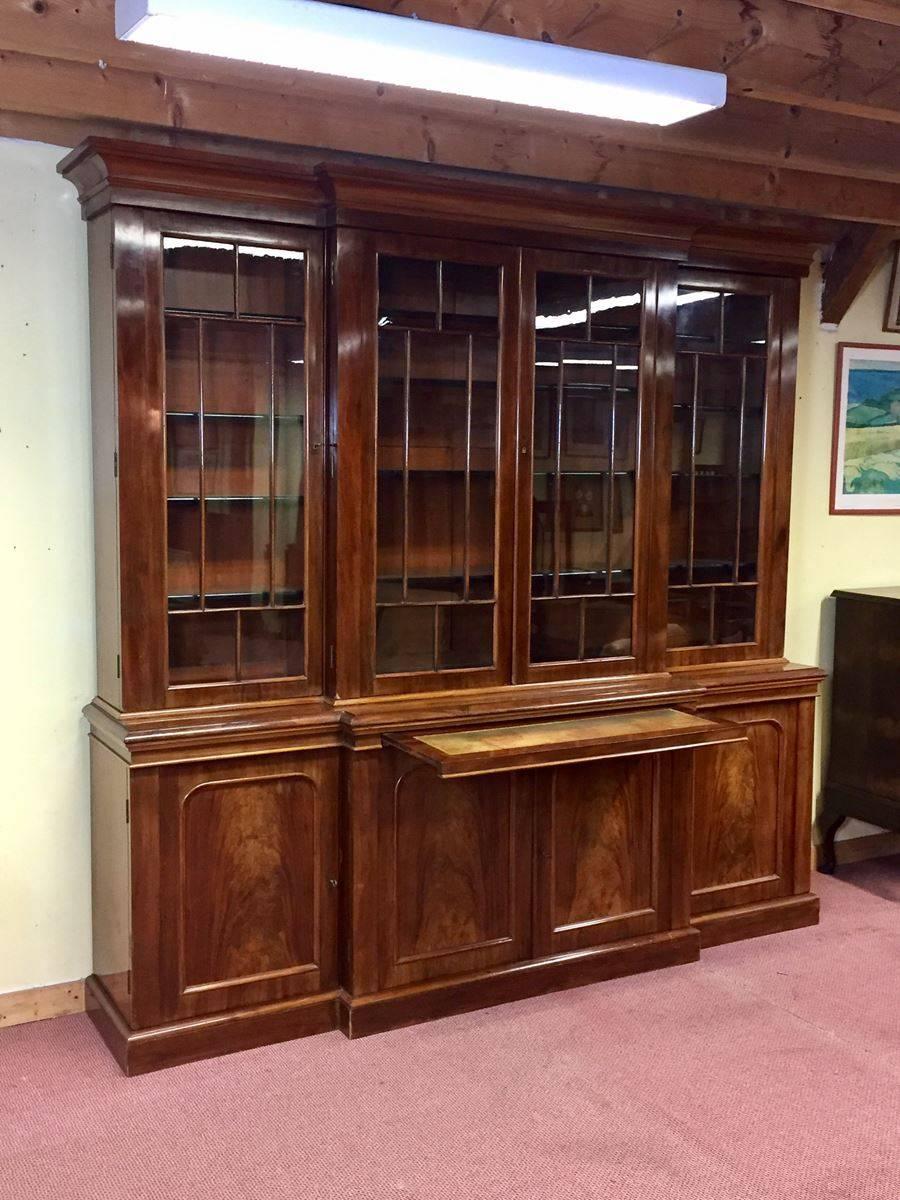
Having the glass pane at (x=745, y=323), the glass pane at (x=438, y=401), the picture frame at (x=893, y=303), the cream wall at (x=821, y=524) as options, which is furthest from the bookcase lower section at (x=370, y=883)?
the picture frame at (x=893, y=303)

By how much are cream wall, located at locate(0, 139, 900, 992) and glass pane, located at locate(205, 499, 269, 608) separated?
0.39 m

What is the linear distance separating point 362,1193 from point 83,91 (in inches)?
103

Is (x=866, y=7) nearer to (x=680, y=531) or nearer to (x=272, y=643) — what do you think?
(x=680, y=531)

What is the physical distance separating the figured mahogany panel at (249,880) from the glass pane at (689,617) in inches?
54.5

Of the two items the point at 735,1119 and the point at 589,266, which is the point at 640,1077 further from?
the point at 589,266

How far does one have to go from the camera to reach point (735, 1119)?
2.93 meters

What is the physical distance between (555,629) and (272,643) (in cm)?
88

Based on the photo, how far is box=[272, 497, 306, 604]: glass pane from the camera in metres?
3.33

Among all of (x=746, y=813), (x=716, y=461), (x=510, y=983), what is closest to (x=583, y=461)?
(x=716, y=461)

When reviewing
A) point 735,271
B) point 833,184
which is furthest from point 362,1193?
point 833,184

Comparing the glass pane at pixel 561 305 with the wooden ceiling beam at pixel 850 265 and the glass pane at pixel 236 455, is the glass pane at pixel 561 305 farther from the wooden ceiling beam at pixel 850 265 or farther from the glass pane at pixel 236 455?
the wooden ceiling beam at pixel 850 265

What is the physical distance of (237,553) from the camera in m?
3.29

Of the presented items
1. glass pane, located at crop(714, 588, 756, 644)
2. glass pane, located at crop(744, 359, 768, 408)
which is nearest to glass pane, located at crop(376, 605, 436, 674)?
glass pane, located at crop(714, 588, 756, 644)

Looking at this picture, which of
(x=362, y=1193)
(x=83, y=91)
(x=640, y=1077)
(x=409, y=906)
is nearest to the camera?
(x=362, y=1193)
